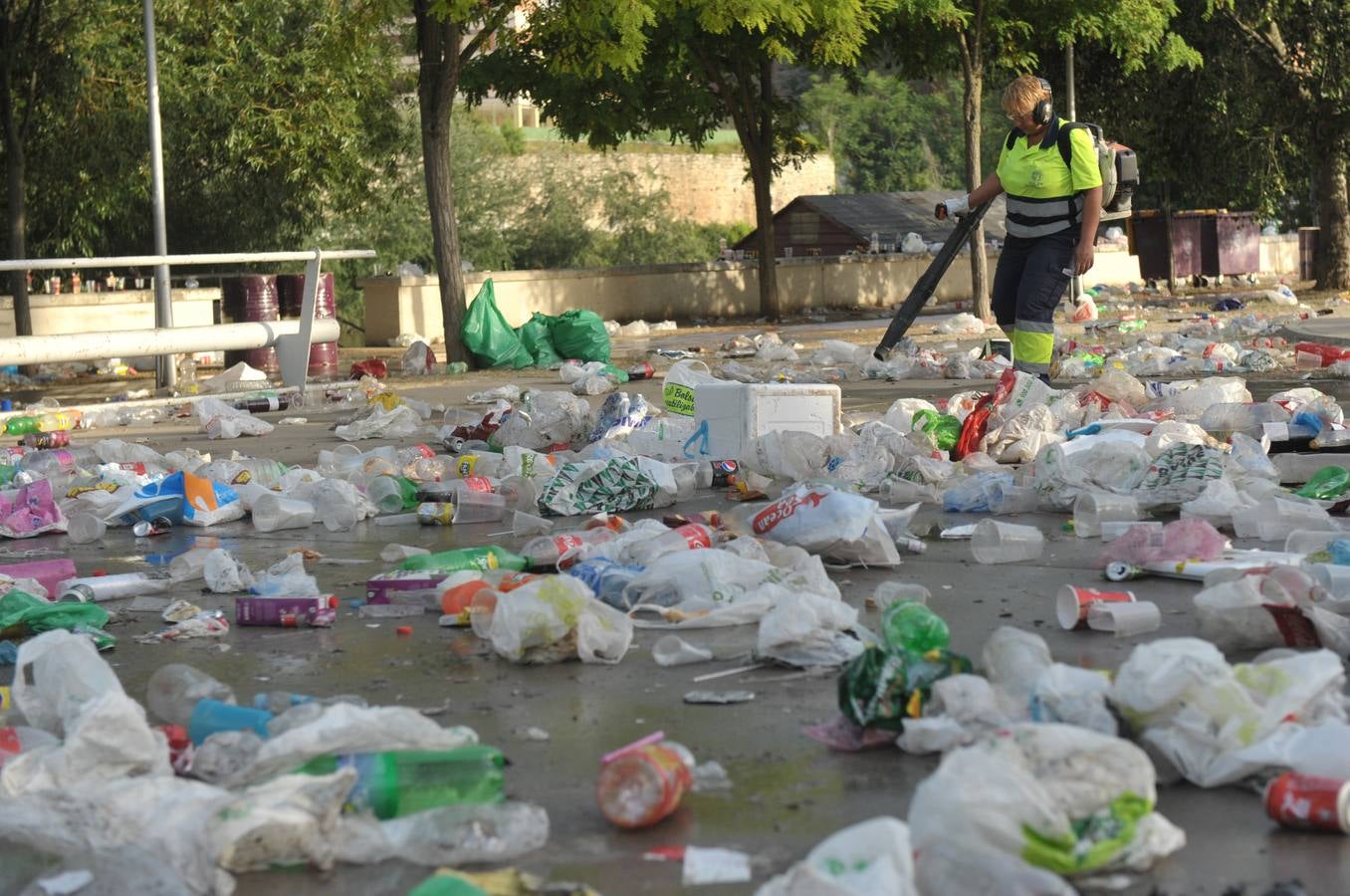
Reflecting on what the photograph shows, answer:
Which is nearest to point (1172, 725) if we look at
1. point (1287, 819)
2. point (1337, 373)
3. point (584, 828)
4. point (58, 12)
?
point (1287, 819)

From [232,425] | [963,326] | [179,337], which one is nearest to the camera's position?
[232,425]

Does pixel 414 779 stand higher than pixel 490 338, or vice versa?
pixel 490 338

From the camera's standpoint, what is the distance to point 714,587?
4.91 metres

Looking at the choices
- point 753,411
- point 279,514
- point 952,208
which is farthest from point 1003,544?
point 952,208

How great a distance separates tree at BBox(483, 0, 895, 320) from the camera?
16.4 meters

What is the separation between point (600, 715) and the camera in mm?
3900

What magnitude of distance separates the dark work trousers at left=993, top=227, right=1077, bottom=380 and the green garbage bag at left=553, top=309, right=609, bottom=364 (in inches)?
289

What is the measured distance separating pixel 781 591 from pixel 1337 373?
8211 millimetres

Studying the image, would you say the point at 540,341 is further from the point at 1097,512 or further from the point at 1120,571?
the point at 1120,571

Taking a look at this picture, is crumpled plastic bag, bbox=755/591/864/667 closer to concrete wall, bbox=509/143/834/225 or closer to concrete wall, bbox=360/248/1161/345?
concrete wall, bbox=360/248/1161/345

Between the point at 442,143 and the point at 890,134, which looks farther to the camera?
the point at 890,134

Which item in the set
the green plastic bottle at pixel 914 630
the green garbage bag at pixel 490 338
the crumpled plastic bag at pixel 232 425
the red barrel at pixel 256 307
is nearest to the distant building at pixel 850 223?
the red barrel at pixel 256 307

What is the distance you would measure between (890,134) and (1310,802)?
61.3 metres

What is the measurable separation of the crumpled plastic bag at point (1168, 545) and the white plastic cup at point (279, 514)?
3417mm
